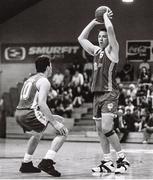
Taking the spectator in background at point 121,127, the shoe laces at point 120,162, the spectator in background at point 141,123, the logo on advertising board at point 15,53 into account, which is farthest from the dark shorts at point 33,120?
the logo on advertising board at point 15,53

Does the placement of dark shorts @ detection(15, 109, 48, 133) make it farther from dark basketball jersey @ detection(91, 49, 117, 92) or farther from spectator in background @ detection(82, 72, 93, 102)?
spectator in background @ detection(82, 72, 93, 102)

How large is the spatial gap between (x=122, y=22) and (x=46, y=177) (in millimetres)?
17139

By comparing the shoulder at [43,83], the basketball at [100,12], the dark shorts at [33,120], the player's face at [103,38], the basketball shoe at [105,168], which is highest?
the basketball at [100,12]

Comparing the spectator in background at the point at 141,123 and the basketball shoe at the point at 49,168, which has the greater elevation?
the basketball shoe at the point at 49,168

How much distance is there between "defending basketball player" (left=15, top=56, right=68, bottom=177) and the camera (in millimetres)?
5355

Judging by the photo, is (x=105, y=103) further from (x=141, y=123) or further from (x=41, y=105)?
(x=141, y=123)

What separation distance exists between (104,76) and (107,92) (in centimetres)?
20

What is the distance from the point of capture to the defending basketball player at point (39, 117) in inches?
211

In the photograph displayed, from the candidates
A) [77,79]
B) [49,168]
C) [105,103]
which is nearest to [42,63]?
[105,103]

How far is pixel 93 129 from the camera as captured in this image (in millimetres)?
17672

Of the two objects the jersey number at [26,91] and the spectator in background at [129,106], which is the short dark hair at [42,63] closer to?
the jersey number at [26,91]

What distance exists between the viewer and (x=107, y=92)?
5781 millimetres

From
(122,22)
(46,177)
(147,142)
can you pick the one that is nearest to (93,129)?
(147,142)

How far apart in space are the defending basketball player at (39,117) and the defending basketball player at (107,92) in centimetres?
51
